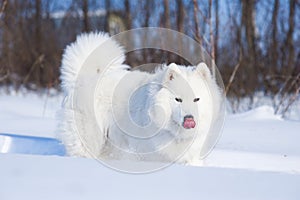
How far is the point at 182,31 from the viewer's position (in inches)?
324

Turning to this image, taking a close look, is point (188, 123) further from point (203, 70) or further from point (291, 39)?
point (291, 39)

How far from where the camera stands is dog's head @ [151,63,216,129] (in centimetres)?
268

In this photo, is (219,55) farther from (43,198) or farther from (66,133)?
(43,198)

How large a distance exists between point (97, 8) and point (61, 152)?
26.8 ft

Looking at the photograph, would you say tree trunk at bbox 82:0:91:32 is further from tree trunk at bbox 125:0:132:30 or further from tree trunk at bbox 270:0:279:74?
tree trunk at bbox 270:0:279:74

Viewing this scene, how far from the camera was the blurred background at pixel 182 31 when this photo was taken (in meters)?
7.93

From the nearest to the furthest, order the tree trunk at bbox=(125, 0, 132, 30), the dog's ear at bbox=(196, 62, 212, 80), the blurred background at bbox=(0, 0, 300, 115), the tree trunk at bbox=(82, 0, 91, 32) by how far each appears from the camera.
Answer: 1. the dog's ear at bbox=(196, 62, 212, 80)
2. the blurred background at bbox=(0, 0, 300, 115)
3. the tree trunk at bbox=(125, 0, 132, 30)
4. the tree trunk at bbox=(82, 0, 91, 32)

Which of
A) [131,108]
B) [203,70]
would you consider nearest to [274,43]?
[203,70]

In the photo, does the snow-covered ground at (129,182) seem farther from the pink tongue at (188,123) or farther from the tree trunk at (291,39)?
the tree trunk at (291,39)

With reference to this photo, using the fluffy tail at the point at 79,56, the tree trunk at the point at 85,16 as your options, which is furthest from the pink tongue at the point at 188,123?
the tree trunk at the point at 85,16

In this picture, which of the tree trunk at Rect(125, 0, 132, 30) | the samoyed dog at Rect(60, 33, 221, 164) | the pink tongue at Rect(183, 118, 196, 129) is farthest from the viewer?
the tree trunk at Rect(125, 0, 132, 30)

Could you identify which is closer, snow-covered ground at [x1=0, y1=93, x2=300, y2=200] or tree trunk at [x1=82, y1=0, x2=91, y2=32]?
snow-covered ground at [x1=0, y1=93, x2=300, y2=200]

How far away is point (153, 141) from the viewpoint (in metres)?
2.88

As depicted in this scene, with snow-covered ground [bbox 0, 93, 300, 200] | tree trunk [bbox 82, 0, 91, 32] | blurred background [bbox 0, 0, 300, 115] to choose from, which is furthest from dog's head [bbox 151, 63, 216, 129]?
tree trunk [bbox 82, 0, 91, 32]
